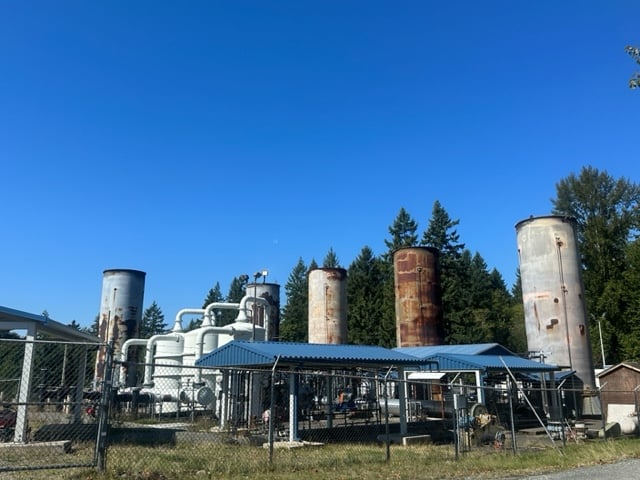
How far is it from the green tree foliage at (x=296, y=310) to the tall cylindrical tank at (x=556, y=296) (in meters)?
46.3

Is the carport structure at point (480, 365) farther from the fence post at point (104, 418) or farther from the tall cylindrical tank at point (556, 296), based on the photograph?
the fence post at point (104, 418)

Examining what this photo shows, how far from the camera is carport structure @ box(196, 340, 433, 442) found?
60.8ft

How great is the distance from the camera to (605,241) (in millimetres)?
58125

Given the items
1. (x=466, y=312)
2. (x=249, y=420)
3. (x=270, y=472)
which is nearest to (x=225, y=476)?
(x=270, y=472)

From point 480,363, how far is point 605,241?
4019 cm

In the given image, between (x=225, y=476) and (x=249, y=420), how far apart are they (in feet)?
36.4

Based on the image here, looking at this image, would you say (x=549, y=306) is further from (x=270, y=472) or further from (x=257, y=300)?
(x=270, y=472)

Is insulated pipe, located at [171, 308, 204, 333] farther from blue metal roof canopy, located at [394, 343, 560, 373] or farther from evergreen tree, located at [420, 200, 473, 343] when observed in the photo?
evergreen tree, located at [420, 200, 473, 343]

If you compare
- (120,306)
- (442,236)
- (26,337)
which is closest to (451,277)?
(442,236)

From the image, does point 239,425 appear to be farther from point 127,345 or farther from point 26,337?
point 127,345

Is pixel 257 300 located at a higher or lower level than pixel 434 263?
lower

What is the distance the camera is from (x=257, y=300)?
37156 millimetres

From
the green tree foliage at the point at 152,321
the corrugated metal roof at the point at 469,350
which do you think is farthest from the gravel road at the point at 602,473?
the green tree foliage at the point at 152,321

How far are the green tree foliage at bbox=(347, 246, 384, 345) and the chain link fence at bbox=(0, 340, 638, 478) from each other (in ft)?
109
